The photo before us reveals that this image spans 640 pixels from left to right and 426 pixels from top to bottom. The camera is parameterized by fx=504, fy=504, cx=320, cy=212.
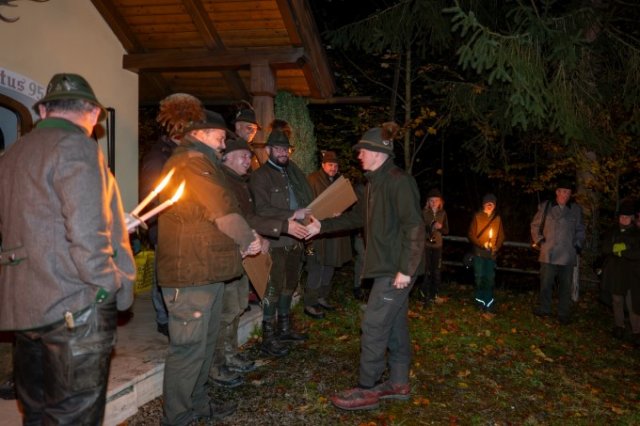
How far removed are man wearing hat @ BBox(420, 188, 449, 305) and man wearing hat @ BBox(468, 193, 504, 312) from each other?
58 cm

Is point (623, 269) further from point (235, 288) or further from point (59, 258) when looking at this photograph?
point (59, 258)

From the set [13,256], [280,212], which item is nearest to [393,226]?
[280,212]

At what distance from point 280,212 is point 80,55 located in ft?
13.3

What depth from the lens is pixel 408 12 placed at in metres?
11.6

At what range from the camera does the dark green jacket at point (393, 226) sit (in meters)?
4.54

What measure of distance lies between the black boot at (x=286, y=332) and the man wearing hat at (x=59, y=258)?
3.72m

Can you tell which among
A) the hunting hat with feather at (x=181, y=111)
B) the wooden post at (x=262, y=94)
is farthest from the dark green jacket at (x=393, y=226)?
the wooden post at (x=262, y=94)

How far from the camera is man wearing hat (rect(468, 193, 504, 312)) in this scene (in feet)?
29.2

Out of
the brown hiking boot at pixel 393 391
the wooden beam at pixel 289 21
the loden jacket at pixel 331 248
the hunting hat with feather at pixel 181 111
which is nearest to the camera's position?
the hunting hat with feather at pixel 181 111

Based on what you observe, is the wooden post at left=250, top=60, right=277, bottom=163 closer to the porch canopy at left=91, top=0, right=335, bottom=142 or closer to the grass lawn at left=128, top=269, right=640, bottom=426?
the porch canopy at left=91, top=0, right=335, bottom=142

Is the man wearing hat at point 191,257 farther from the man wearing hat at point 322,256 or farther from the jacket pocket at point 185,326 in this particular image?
the man wearing hat at point 322,256

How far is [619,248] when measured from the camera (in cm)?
758

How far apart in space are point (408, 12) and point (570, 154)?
4.77 m

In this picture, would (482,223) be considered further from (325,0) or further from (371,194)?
(325,0)
